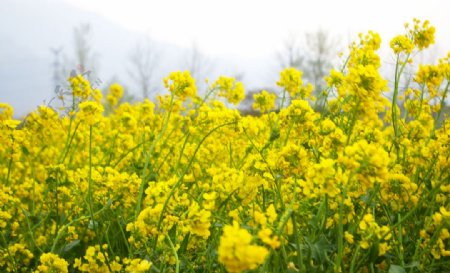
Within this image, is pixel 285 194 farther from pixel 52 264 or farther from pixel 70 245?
pixel 70 245

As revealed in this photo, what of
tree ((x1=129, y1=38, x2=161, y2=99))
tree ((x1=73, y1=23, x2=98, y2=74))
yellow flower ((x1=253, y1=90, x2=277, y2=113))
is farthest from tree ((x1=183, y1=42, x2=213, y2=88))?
yellow flower ((x1=253, y1=90, x2=277, y2=113))

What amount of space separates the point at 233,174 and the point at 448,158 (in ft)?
2.97

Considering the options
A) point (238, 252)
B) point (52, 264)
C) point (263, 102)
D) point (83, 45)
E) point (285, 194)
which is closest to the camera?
point (238, 252)

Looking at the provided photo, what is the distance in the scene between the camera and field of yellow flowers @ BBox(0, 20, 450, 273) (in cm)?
160

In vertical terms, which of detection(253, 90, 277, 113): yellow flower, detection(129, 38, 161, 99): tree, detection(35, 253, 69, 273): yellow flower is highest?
detection(129, 38, 161, 99): tree

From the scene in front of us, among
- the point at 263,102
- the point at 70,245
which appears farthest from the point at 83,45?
the point at 70,245

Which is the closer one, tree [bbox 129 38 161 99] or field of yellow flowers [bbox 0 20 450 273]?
field of yellow flowers [bbox 0 20 450 273]

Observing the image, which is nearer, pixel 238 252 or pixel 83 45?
pixel 238 252

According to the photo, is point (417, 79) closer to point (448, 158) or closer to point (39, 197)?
point (448, 158)

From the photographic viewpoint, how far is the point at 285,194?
2223 millimetres

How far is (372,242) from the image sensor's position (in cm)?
187

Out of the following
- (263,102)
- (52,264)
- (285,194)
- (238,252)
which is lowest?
(52,264)

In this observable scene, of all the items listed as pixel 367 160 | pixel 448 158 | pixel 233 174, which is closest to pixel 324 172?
pixel 367 160

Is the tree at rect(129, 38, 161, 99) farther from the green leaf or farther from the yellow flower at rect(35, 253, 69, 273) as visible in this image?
the yellow flower at rect(35, 253, 69, 273)
